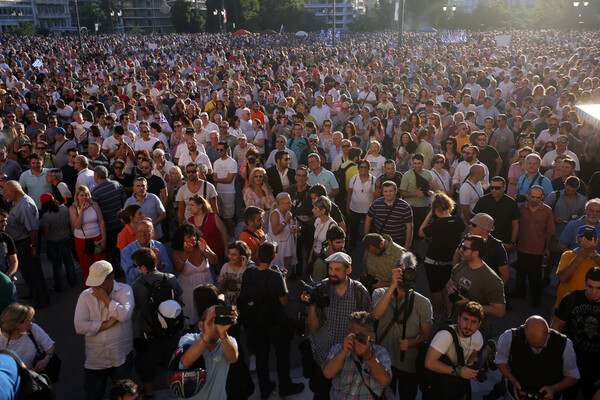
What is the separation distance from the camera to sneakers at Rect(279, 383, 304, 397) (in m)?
4.79

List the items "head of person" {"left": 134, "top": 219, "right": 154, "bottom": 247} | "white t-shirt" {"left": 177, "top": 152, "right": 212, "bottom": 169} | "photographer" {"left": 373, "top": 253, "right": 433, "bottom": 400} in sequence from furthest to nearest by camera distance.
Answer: "white t-shirt" {"left": 177, "top": 152, "right": 212, "bottom": 169}, "head of person" {"left": 134, "top": 219, "right": 154, "bottom": 247}, "photographer" {"left": 373, "top": 253, "right": 433, "bottom": 400}

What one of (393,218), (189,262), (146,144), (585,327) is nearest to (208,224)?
(189,262)

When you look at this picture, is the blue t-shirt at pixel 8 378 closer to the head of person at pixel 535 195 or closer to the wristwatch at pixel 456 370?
the wristwatch at pixel 456 370

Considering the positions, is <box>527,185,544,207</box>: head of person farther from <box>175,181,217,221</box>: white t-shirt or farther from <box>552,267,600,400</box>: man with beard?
<box>175,181,217,221</box>: white t-shirt

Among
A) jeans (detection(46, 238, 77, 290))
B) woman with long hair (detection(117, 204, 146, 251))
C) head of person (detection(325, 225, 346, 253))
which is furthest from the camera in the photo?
jeans (detection(46, 238, 77, 290))

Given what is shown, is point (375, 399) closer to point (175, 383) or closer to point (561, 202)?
point (175, 383)

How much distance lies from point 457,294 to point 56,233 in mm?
4903

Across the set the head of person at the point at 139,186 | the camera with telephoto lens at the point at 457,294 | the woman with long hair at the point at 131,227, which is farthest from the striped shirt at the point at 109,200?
the camera with telephoto lens at the point at 457,294

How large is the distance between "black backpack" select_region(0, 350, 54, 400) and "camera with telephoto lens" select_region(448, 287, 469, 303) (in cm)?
311

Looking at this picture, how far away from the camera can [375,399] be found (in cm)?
356

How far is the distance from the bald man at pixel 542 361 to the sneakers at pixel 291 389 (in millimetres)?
1861

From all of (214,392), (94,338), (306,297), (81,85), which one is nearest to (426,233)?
(306,297)

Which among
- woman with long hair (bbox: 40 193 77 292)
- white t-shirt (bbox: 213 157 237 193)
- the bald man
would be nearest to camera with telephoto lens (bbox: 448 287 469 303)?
the bald man

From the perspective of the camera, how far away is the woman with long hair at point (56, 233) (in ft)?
21.2
